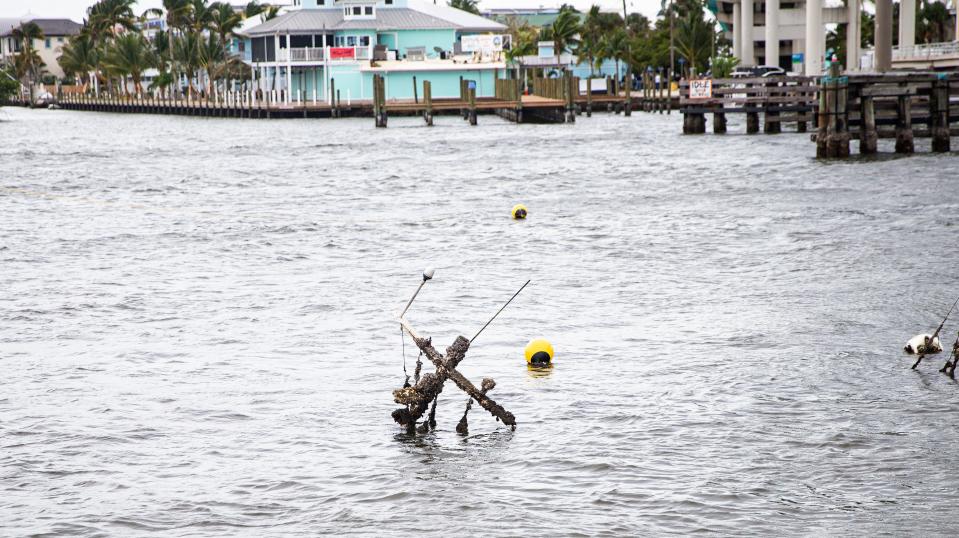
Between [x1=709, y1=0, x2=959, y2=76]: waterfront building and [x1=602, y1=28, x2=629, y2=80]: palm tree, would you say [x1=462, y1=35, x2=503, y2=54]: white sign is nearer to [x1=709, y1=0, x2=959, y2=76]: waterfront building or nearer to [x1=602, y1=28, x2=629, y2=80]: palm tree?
[x1=709, y1=0, x2=959, y2=76]: waterfront building

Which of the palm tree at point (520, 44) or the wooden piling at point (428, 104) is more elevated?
the palm tree at point (520, 44)

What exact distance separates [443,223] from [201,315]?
12.5 metres

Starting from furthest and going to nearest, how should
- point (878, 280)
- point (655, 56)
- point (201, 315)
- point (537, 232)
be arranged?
1. point (655, 56)
2. point (537, 232)
3. point (878, 280)
4. point (201, 315)

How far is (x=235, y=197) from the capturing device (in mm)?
40469

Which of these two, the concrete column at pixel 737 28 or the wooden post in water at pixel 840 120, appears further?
the concrete column at pixel 737 28

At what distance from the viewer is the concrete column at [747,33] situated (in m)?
98.5

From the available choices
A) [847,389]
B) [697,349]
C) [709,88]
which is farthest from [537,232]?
[709,88]

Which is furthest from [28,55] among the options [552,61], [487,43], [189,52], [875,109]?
[875,109]

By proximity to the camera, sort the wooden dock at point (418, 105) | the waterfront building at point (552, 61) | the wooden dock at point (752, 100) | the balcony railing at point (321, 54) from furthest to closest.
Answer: the waterfront building at point (552, 61)
the balcony railing at point (321, 54)
the wooden dock at point (418, 105)
the wooden dock at point (752, 100)

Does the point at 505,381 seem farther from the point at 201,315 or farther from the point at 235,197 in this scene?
the point at 235,197

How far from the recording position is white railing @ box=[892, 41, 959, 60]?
63.0 meters

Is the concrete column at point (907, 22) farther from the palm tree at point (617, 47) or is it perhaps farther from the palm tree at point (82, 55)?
the palm tree at point (82, 55)

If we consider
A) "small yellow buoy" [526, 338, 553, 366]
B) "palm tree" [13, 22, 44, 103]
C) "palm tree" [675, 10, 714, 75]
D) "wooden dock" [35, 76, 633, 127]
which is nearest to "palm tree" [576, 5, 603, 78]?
"palm tree" [675, 10, 714, 75]

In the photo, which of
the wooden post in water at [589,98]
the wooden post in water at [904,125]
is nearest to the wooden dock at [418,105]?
the wooden post in water at [589,98]
